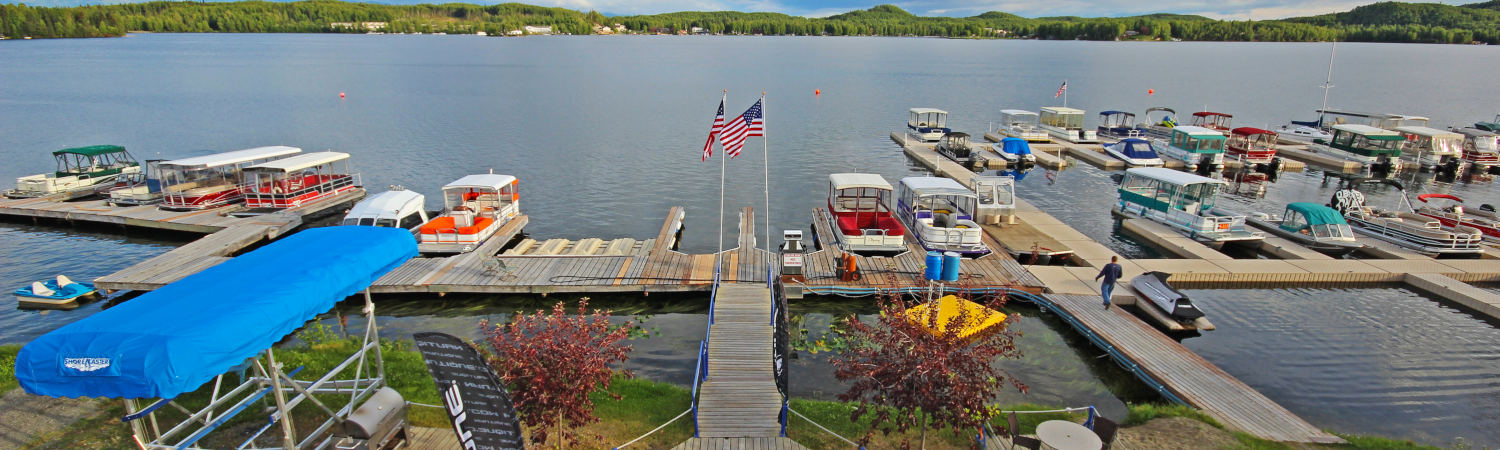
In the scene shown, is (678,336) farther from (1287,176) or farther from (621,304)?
(1287,176)

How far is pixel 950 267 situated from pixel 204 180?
3395cm

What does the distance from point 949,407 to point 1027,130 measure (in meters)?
53.0

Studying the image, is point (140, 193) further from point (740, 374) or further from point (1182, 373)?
point (1182, 373)

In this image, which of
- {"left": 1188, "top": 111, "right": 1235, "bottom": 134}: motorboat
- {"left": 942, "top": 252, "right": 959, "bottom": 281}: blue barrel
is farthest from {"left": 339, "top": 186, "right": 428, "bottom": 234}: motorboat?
{"left": 1188, "top": 111, "right": 1235, "bottom": 134}: motorboat

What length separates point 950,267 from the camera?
2152cm

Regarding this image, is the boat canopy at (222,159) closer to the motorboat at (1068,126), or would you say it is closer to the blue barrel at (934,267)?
the blue barrel at (934,267)

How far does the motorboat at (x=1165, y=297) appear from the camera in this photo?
19312 millimetres

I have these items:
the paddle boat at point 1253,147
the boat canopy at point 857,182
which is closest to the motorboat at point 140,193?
the boat canopy at point 857,182

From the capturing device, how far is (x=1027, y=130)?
57562mm

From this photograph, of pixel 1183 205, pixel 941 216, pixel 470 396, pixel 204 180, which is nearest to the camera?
pixel 470 396

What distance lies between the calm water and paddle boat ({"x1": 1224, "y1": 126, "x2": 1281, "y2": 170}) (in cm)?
213

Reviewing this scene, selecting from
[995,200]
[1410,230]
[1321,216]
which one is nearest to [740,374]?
[995,200]

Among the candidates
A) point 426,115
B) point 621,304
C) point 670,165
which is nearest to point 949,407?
point 621,304

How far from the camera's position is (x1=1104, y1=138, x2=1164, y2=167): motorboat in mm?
45219
